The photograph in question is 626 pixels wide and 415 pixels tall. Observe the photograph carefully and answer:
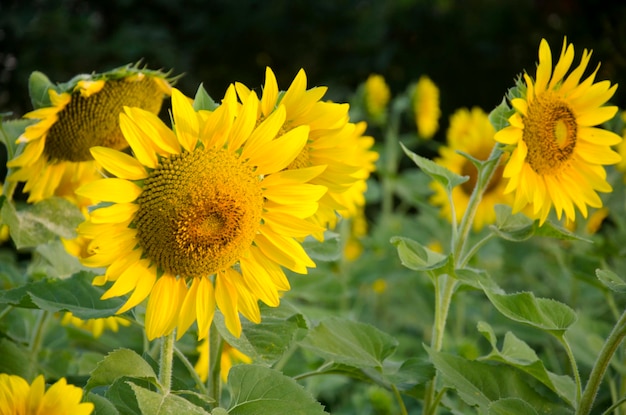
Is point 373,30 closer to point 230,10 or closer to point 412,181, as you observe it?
point 230,10

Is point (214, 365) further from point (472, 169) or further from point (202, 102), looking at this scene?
point (472, 169)

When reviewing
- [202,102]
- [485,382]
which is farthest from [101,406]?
[485,382]

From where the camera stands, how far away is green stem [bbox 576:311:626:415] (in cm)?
83

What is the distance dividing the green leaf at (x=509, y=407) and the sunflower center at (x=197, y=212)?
0.89 ft

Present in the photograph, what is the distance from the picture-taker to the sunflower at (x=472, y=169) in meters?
1.92

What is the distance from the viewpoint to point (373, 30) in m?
4.24

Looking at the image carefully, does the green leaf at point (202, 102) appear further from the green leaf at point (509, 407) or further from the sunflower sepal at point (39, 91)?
the green leaf at point (509, 407)

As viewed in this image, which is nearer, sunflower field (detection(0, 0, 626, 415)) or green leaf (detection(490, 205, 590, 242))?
sunflower field (detection(0, 0, 626, 415))

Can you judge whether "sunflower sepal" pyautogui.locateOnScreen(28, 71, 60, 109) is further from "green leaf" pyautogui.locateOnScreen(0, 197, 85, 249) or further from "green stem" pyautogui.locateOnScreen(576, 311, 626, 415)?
"green stem" pyautogui.locateOnScreen(576, 311, 626, 415)

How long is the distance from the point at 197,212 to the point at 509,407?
1.11 feet

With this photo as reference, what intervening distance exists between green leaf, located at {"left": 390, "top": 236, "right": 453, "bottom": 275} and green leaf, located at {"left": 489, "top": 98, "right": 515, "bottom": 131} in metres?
0.16

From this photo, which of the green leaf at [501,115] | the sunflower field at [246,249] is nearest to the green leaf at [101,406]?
the sunflower field at [246,249]

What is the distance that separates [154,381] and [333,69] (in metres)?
3.78

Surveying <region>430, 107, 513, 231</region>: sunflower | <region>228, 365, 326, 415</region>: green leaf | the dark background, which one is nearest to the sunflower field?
<region>228, 365, 326, 415</region>: green leaf
